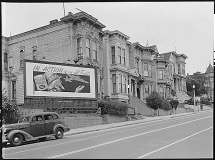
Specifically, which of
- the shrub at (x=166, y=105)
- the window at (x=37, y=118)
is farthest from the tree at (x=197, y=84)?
the window at (x=37, y=118)

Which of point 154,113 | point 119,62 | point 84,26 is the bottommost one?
point 154,113

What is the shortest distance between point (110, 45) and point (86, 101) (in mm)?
11818

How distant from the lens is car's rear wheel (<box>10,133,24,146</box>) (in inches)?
623

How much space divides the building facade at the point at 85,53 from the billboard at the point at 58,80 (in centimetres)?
322

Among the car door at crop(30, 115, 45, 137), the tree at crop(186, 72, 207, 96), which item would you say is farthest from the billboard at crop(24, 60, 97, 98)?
the tree at crop(186, 72, 207, 96)

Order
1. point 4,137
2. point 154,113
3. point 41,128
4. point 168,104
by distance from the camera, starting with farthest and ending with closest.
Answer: point 168,104 → point 154,113 → point 41,128 → point 4,137

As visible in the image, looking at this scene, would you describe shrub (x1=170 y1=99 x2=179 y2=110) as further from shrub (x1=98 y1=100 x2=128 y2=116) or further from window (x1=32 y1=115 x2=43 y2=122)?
window (x1=32 y1=115 x2=43 y2=122)

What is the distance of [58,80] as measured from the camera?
27688mm

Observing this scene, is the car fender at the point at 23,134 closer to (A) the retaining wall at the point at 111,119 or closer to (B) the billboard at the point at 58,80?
(B) the billboard at the point at 58,80

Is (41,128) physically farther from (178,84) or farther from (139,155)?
(178,84)

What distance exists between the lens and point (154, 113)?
42375 millimetres

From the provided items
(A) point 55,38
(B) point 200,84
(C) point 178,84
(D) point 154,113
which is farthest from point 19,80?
(B) point 200,84

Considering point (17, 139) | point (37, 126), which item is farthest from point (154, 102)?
point (17, 139)

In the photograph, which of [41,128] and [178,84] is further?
[178,84]
